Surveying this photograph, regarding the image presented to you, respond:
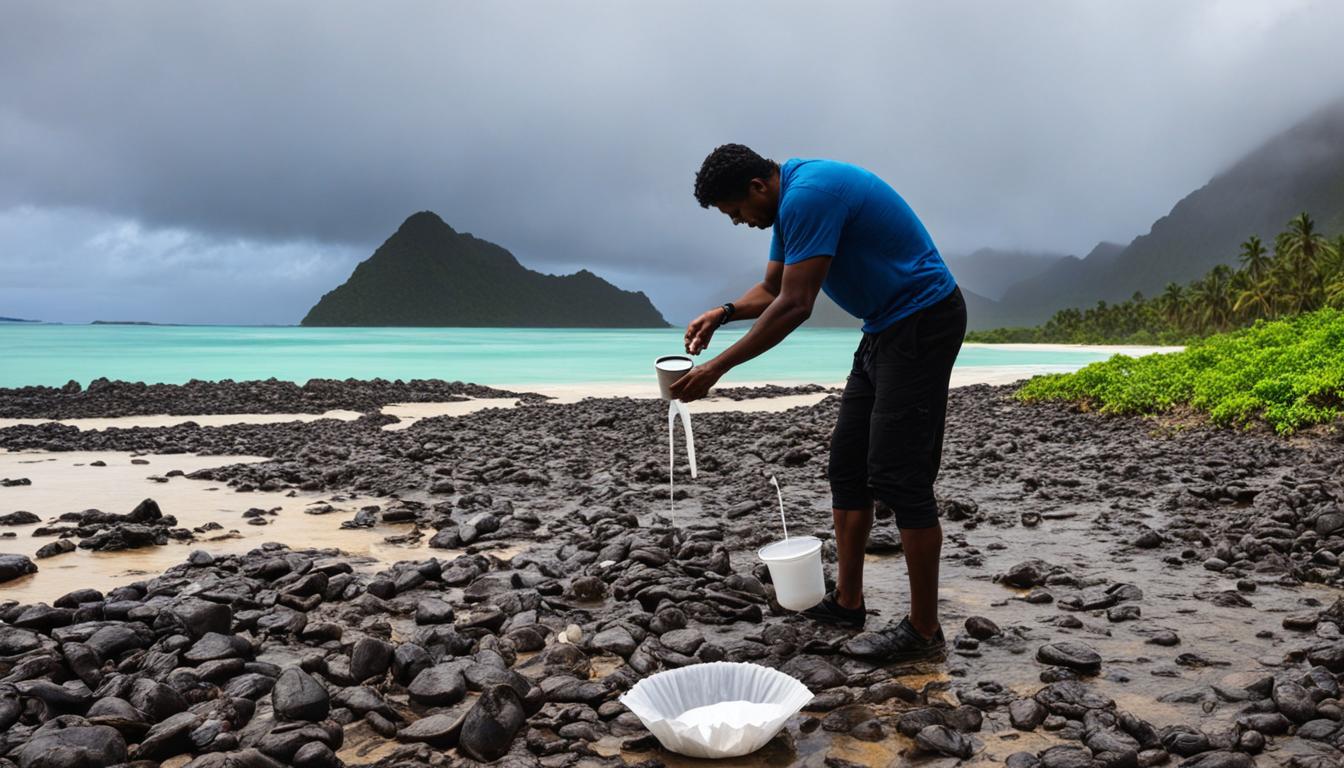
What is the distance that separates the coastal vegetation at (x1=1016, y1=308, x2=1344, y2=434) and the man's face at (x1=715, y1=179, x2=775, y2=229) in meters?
9.14

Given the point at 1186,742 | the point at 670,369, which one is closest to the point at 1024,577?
the point at 1186,742

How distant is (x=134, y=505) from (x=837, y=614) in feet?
25.9

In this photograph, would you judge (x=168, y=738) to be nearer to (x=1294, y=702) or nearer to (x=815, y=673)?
(x=815, y=673)

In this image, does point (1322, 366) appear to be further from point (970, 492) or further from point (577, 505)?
point (577, 505)

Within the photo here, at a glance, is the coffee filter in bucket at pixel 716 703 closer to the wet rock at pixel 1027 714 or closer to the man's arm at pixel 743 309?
the wet rock at pixel 1027 714

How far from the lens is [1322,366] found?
11.8 m

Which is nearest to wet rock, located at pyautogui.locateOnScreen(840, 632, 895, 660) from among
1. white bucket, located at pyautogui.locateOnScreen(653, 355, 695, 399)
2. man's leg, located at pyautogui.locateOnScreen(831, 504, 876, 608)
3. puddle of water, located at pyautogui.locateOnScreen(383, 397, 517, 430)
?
man's leg, located at pyautogui.locateOnScreen(831, 504, 876, 608)

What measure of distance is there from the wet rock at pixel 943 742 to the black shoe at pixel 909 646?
0.90 metres

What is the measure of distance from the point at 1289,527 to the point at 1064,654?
361 cm

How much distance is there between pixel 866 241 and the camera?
14.0 feet

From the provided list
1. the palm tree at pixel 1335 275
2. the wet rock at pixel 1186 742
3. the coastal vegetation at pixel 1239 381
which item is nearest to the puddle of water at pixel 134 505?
the wet rock at pixel 1186 742

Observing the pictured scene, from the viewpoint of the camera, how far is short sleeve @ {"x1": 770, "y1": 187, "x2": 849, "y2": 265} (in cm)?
410

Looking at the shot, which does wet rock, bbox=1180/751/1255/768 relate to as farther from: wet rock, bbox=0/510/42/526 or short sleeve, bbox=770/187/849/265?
wet rock, bbox=0/510/42/526

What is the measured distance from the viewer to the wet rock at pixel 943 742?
3293mm
